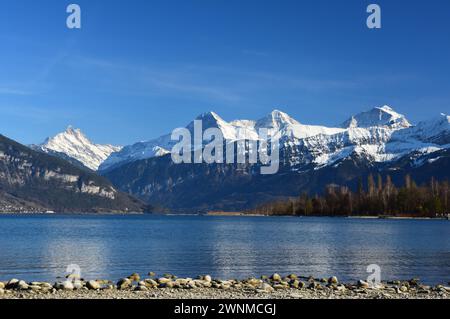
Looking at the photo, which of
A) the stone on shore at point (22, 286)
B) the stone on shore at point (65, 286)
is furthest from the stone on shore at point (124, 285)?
the stone on shore at point (22, 286)

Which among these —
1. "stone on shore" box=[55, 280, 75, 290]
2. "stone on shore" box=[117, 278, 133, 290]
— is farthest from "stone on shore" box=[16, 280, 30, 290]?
"stone on shore" box=[117, 278, 133, 290]

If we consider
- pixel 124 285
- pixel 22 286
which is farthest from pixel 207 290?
pixel 22 286

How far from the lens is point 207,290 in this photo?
164 feet

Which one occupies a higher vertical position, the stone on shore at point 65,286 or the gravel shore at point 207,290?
the stone on shore at point 65,286

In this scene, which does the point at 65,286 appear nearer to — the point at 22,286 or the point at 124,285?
the point at 22,286

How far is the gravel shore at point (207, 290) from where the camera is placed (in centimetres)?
4538

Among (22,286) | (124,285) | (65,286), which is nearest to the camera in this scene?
(65,286)

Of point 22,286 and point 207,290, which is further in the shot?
point 22,286

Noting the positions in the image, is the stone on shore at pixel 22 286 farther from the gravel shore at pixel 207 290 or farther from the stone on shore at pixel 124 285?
the stone on shore at pixel 124 285

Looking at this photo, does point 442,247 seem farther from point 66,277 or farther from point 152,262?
point 66,277

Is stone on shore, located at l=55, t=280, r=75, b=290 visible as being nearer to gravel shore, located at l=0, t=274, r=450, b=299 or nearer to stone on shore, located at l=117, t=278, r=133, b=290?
gravel shore, located at l=0, t=274, r=450, b=299

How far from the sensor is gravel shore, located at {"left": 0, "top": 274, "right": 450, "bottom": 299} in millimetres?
45375
